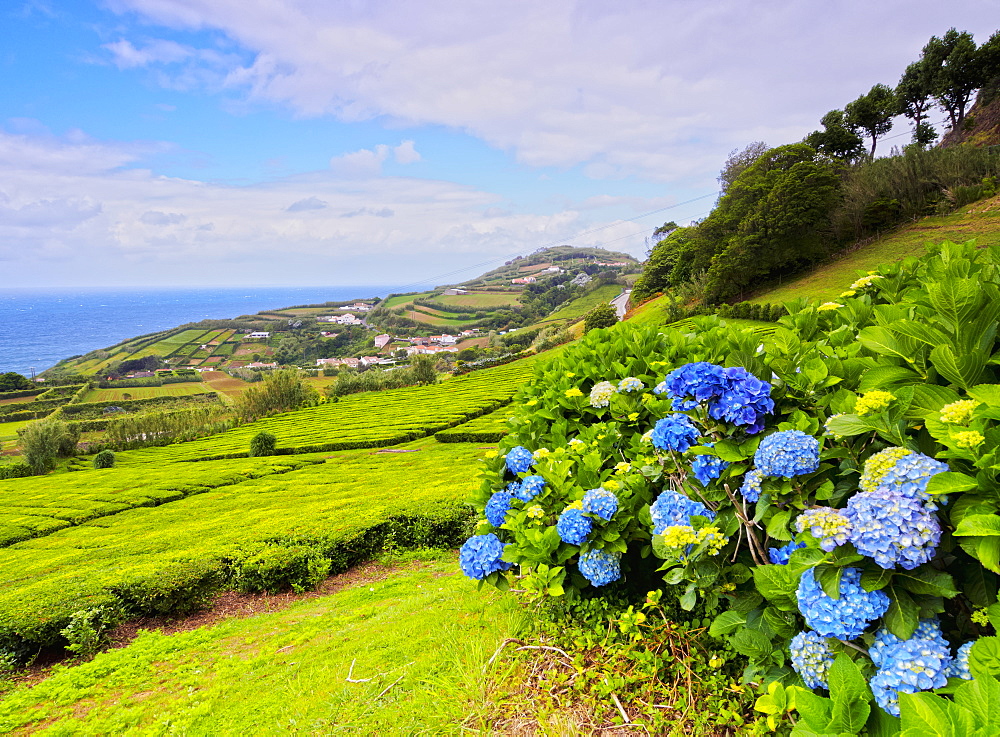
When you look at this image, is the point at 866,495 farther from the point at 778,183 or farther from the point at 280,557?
the point at 778,183

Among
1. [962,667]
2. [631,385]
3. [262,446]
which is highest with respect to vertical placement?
[631,385]

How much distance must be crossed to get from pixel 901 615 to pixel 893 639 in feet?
0.21

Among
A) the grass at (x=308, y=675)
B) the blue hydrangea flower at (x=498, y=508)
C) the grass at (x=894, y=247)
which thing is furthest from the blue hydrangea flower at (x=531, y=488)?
the grass at (x=894, y=247)

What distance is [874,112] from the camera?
4072 centimetres

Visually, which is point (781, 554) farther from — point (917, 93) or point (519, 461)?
point (917, 93)

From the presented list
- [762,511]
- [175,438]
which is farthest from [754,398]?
[175,438]

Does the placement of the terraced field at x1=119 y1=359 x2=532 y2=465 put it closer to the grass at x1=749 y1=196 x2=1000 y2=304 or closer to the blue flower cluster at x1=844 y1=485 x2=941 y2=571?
the blue flower cluster at x1=844 y1=485 x2=941 y2=571

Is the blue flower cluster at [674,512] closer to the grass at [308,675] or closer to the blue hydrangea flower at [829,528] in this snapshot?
the blue hydrangea flower at [829,528]

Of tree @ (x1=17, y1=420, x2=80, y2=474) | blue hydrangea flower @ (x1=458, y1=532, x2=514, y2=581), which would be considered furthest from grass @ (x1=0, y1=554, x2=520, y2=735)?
tree @ (x1=17, y1=420, x2=80, y2=474)

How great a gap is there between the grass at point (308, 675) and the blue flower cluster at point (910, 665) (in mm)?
1639

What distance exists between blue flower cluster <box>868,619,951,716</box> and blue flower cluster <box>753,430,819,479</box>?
46cm

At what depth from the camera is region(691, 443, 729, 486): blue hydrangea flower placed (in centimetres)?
180

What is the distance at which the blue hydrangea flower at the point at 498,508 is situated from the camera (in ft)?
8.51

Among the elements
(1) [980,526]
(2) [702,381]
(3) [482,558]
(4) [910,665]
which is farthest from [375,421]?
(1) [980,526]
